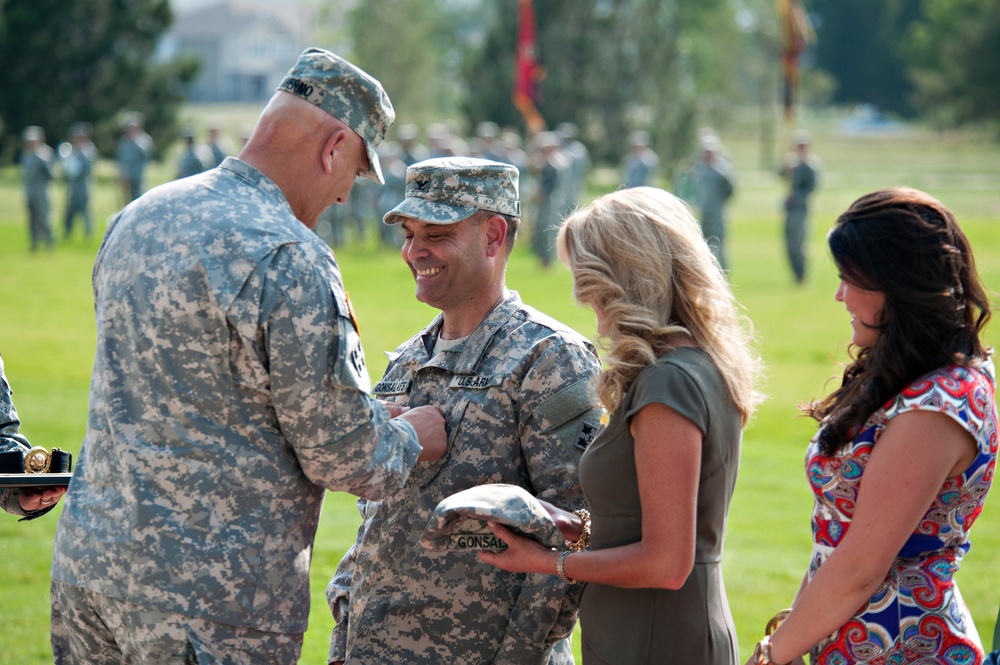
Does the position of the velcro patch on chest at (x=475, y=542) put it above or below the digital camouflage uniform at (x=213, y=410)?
below

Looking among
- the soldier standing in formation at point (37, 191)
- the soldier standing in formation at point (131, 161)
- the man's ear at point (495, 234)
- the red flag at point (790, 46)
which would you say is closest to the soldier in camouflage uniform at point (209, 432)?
the man's ear at point (495, 234)

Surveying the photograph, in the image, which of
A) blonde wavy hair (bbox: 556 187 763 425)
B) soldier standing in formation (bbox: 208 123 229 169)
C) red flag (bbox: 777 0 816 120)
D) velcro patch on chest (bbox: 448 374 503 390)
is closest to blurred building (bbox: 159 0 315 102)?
soldier standing in formation (bbox: 208 123 229 169)

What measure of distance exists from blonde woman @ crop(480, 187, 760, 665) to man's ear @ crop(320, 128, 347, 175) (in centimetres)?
59

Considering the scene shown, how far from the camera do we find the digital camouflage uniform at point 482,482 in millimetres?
3055

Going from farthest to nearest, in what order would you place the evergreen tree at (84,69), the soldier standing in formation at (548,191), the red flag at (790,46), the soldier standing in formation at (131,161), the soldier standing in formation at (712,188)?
the evergreen tree at (84,69), the red flag at (790,46), the soldier standing in formation at (131,161), the soldier standing in formation at (548,191), the soldier standing in formation at (712,188)

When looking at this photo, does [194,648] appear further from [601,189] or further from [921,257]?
[601,189]

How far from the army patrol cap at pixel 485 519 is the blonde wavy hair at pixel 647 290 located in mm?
311

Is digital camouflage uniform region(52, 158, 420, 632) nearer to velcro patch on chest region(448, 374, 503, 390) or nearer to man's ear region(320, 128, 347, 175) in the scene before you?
man's ear region(320, 128, 347, 175)

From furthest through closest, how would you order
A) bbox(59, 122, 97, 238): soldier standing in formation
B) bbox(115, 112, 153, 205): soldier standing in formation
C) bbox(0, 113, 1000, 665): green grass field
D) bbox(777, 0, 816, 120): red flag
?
bbox(777, 0, 816, 120): red flag < bbox(115, 112, 153, 205): soldier standing in formation < bbox(59, 122, 97, 238): soldier standing in formation < bbox(0, 113, 1000, 665): green grass field

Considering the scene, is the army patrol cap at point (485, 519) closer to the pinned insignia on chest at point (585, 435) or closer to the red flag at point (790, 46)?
the pinned insignia on chest at point (585, 435)

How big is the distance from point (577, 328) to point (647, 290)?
11825 millimetres

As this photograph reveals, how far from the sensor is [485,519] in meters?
2.72

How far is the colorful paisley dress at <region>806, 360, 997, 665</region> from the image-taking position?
8.64 feet

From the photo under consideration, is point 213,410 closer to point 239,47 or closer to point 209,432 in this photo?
point 209,432
